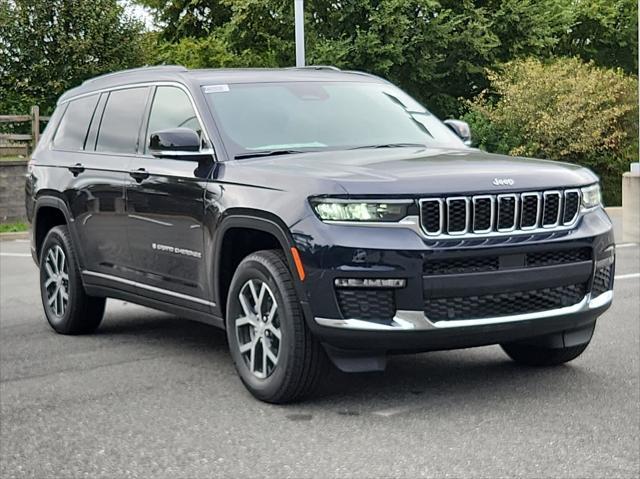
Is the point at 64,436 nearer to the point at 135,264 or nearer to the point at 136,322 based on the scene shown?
the point at 135,264

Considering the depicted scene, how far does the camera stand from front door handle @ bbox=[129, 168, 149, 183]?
23.6 feet

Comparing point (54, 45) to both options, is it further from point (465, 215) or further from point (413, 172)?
point (465, 215)

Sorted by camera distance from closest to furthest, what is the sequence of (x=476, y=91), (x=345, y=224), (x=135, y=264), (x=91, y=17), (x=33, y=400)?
(x=345, y=224), (x=33, y=400), (x=135, y=264), (x=91, y=17), (x=476, y=91)

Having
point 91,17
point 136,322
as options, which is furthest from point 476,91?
point 136,322

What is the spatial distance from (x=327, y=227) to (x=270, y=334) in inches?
30.3

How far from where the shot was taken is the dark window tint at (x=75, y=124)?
8.44 metres

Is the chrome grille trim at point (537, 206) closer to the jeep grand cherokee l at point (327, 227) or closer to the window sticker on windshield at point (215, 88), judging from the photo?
the jeep grand cherokee l at point (327, 227)

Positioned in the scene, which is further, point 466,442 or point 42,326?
point 42,326

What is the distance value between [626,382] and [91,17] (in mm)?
30748

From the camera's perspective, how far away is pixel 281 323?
5.92 meters

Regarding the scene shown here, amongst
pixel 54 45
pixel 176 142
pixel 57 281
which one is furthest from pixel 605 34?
pixel 176 142

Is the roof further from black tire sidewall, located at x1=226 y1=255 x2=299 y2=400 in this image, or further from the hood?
black tire sidewall, located at x1=226 y1=255 x2=299 y2=400

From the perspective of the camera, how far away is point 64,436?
18.1ft

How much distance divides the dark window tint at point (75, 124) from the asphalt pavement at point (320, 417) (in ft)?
4.84
